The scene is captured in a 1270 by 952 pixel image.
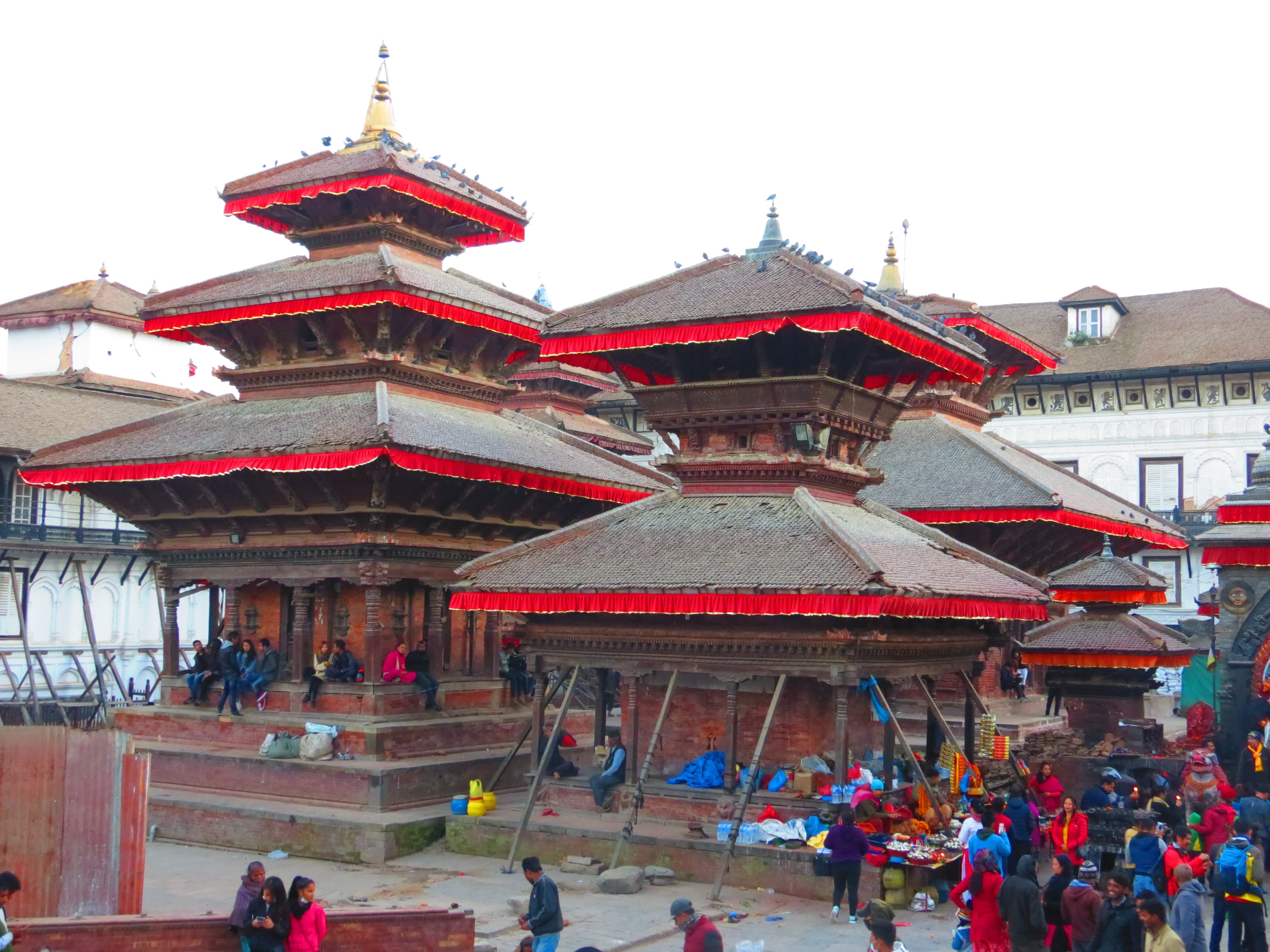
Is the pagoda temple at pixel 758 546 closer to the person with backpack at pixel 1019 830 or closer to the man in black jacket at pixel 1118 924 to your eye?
the person with backpack at pixel 1019 830

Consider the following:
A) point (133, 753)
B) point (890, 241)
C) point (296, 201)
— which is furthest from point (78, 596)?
point (133, 753)

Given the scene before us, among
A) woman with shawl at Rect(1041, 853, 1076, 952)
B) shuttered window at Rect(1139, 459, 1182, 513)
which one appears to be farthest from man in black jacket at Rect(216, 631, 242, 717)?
shuttered window at Rect(1139, 459, 1182, 513)

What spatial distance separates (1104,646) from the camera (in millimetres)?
24016

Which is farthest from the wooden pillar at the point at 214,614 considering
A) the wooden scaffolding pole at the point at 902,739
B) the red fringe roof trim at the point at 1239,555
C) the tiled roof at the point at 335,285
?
the red fringe roof trim at the point at 1239,555

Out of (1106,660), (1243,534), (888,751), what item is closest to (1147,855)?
(888,751)

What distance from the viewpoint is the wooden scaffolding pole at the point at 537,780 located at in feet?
54.3

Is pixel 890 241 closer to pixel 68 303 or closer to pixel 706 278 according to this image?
pixel 706 278

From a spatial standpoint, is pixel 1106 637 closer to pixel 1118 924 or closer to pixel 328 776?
pixel 328 776

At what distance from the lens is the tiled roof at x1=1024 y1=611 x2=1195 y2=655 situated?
23844 mm

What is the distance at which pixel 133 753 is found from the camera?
1160cm

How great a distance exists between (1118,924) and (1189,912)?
123cm

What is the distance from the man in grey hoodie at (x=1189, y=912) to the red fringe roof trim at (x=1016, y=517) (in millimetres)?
13528

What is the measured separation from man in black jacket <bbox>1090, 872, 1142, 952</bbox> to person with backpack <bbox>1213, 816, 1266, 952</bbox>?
2.08 meters

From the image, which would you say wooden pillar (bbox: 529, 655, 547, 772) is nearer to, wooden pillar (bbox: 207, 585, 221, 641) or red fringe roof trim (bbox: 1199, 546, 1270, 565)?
wooden pillar (bbox: 207, 585, 221, 641)
